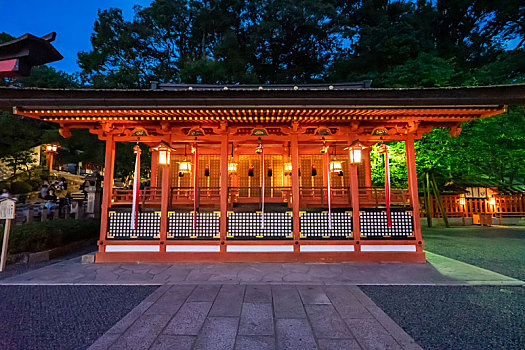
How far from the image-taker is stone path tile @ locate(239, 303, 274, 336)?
358cm

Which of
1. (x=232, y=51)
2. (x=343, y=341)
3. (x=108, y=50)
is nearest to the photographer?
(x=343, y=341)

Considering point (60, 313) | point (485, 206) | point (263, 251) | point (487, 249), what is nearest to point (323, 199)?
point (263, 251)

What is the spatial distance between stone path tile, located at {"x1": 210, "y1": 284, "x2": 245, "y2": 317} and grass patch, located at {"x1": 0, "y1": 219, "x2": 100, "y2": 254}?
26.9ft

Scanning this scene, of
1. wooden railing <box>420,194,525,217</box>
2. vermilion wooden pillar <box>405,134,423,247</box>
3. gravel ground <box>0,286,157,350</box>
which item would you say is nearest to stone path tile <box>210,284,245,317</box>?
gravel ground <box>0,286,157,350</box>

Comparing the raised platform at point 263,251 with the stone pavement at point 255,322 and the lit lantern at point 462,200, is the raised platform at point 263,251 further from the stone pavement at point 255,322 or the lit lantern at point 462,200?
the lit lantern at point 462,200

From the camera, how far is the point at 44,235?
29.1ft

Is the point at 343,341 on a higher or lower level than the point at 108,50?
lower

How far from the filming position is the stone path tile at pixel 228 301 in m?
4.21

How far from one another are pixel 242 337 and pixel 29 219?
12.2m

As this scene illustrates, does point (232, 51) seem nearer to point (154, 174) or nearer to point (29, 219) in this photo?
point (154, 174)

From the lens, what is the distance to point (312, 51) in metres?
27.0

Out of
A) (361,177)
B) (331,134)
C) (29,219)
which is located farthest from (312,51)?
(29,219)

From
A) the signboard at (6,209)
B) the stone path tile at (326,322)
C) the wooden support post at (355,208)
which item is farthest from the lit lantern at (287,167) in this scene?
the signboard at (6,209)

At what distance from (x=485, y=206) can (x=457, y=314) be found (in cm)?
1921
